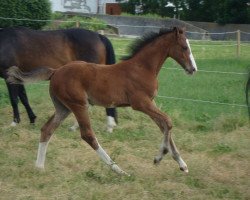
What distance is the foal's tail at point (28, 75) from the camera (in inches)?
240

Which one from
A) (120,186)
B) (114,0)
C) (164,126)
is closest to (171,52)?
(164,126)

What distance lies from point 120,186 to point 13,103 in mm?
3735

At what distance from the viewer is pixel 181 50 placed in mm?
6324

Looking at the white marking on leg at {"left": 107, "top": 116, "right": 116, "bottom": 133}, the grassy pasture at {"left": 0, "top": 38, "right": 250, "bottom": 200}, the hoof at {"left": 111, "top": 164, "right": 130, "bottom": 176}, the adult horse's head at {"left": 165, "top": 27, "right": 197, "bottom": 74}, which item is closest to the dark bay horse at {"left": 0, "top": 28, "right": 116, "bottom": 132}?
the grassy pasture at {"left": 0, "top": 38, "right": 250, "bottom": 200}

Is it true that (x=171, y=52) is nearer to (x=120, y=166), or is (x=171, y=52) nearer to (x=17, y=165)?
(x=120, y=166)

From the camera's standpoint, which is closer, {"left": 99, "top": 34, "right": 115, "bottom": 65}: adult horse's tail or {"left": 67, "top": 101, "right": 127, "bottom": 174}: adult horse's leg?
{"left": 67, "top": 101, "right": 127, "bottom": 174}: adult horse's leg

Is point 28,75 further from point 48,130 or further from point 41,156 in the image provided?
→ point 41,156

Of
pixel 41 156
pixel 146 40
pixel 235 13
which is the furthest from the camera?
pixel 235 13

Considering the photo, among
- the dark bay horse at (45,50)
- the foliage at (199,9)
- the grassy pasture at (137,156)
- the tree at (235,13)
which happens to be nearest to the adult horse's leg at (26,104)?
the dark bay horse at (45,50)

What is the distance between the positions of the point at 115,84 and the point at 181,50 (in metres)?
0.88

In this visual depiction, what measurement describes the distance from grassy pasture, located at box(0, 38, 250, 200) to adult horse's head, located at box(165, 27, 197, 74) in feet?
2.54

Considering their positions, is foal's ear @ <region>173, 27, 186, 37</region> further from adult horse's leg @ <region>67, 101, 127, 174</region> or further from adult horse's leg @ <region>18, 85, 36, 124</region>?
adult horse's leg @ <region>18, 85, 36, 124</region>

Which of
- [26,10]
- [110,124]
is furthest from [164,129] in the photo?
[26,10]

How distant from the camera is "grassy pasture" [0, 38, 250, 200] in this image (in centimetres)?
527
